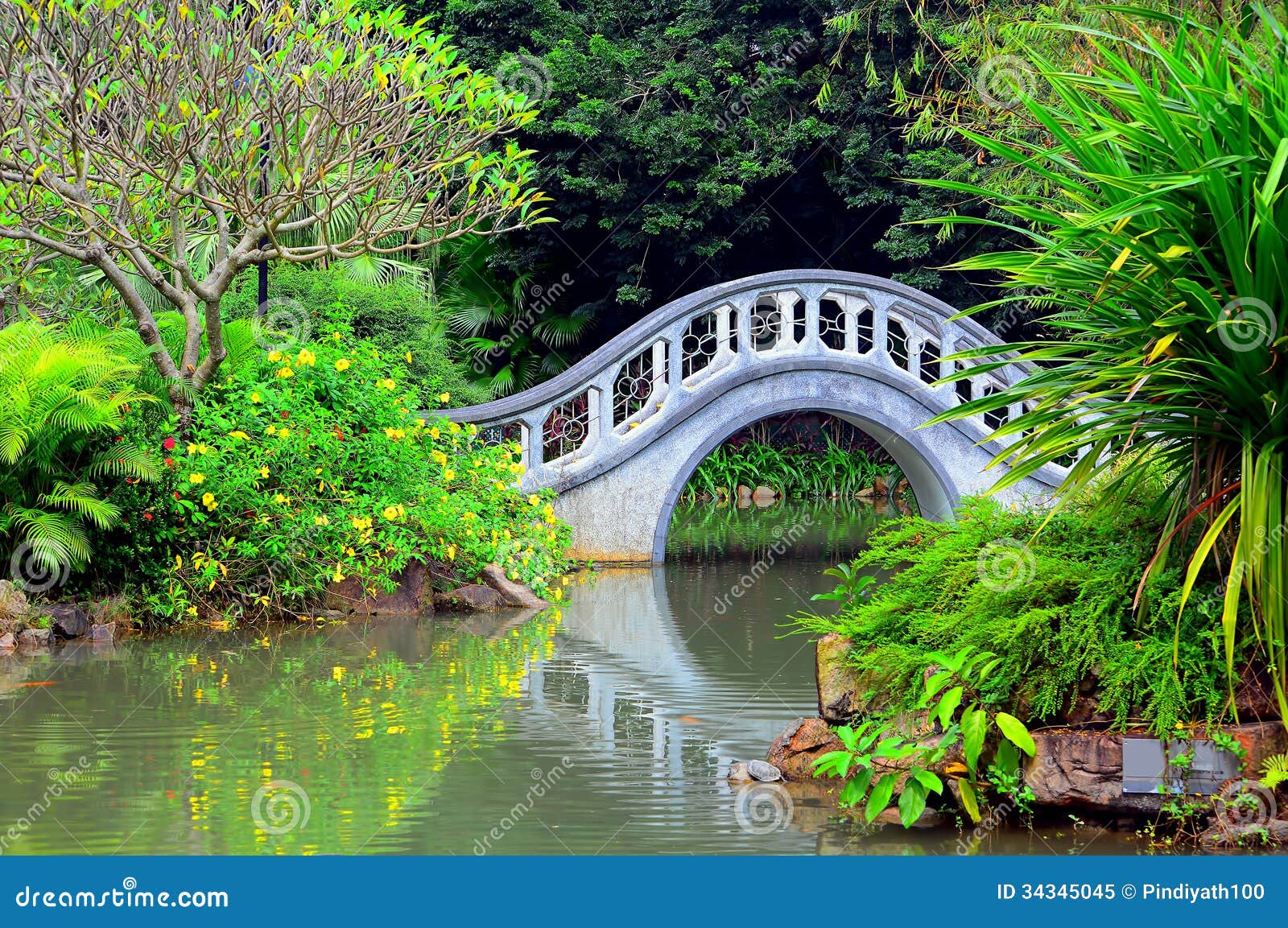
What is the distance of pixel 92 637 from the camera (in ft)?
33.6

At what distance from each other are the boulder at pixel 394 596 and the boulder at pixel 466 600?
0.35 ft

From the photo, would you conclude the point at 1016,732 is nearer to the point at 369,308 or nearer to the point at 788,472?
the point at 369,308

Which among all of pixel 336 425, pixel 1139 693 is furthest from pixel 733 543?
pixel 1139 693

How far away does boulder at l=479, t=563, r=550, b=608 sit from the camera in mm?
12352

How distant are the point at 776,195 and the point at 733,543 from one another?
24.1 feet

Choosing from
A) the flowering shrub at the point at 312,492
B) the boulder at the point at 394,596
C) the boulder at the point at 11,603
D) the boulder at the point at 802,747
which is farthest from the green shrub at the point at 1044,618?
the boulder at the point at 11,603

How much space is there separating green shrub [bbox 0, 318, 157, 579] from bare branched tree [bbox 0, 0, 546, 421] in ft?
2.51

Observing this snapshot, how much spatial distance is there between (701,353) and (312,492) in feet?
19.0

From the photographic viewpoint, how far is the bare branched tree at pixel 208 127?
400 inches

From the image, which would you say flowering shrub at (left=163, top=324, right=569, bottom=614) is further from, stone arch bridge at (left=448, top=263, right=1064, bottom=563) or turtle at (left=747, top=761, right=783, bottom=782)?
turtle at (left=747, top=761, right=783, bottom=782)

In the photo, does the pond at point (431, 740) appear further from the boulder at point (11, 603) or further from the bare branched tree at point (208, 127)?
the bare branched tree at point (208, 127)

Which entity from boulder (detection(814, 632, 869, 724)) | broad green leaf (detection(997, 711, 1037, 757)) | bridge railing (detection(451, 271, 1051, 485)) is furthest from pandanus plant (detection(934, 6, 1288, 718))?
bridge railing (detection(451, 271, 1051, 485))

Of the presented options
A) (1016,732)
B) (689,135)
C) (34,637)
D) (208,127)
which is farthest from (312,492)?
(689,135)

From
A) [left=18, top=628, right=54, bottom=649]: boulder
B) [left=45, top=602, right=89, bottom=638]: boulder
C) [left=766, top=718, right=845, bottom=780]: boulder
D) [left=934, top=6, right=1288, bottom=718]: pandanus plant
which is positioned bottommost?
[left=766, top=718, right=845, bottom=780]: boulder
